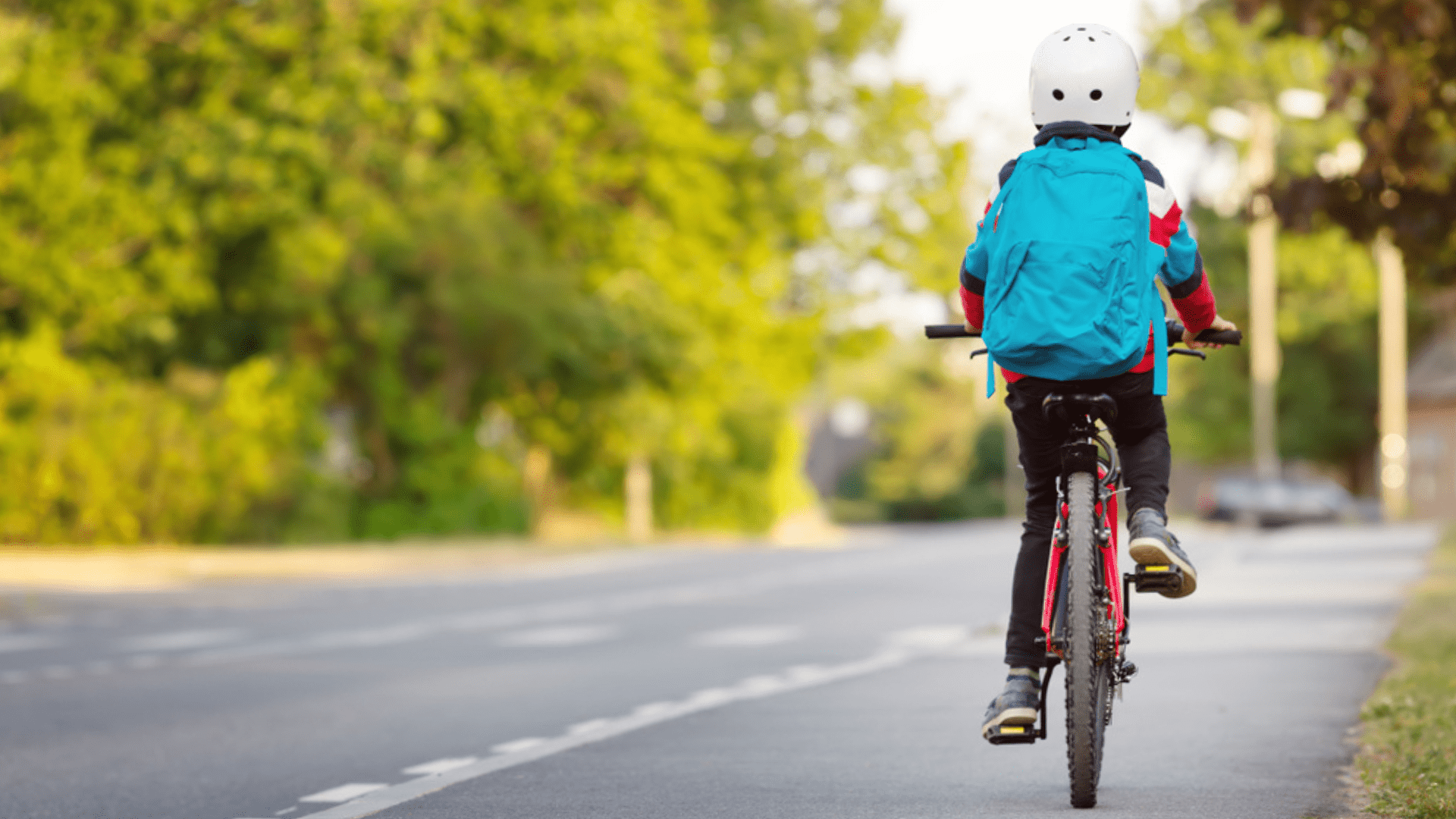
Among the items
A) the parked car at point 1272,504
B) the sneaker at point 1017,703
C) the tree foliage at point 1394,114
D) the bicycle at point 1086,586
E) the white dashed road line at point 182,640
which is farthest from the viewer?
the parked car at point 1272,504

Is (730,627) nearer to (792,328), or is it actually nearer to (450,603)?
(450,603)

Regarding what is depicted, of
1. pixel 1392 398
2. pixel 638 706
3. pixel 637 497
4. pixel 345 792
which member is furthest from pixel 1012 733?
pixel 1392 398

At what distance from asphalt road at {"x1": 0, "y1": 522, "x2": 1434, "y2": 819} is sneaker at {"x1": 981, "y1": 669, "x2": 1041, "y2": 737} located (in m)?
0.30

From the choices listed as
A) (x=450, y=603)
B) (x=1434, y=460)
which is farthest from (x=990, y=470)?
(x=450, y=603)

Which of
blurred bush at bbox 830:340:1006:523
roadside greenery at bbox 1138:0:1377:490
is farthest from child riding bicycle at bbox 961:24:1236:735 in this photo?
blurred bush at bbox 830:340:1006:523

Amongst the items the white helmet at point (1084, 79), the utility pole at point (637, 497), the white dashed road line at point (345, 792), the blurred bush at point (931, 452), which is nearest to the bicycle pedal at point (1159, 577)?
the white helmet at point (1084, 79)

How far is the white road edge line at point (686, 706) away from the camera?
7305 millimetres

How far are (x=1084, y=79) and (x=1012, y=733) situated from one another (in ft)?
5.92

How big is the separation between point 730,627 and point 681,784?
9388 millimetres

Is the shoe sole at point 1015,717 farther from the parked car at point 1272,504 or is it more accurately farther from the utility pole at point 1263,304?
the parked car at point 1272,504

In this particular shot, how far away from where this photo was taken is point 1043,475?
6.62 m

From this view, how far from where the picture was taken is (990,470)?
85.9 m

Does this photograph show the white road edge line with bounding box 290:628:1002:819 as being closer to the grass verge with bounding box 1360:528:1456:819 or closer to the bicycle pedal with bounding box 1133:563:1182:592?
the bicycle pedal with bounding box 1133:563:1182:592

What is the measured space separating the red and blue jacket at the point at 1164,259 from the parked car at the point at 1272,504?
132 feet
